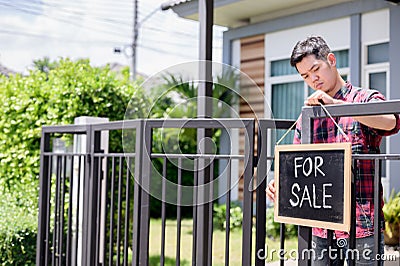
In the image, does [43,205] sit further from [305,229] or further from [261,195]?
[305,229]

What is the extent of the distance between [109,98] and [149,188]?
284 centimetres

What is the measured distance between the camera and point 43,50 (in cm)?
2072

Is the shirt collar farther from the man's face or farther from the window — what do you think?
the window

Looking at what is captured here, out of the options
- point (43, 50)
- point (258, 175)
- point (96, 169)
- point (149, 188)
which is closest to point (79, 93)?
point (96, 169)

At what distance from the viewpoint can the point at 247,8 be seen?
276 inches

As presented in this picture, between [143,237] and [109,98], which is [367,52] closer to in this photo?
[109,98]

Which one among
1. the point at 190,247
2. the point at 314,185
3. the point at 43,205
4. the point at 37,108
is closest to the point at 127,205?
the point at 43,205

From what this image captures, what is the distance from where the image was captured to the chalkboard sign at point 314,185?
72.5 inches

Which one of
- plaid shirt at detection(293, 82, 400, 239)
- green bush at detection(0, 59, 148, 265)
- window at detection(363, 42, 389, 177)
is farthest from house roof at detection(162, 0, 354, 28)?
plaid shirt at detection(293, 82, 400, 239)

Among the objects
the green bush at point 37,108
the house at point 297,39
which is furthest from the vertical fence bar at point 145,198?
the house at point 297,39

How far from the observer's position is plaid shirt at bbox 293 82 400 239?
2.04m

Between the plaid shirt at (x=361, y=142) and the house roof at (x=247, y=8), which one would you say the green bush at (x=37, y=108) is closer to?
the house roof at (x=247, y=8)

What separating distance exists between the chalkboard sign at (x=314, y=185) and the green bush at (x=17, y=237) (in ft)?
9.40

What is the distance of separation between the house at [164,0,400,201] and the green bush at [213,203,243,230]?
1282mm
